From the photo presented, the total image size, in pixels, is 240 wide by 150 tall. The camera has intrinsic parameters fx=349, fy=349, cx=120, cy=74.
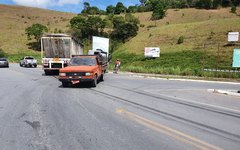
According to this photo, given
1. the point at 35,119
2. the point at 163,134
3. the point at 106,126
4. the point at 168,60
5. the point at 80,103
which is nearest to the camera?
the point at 163,134

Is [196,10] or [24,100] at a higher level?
[196,10]

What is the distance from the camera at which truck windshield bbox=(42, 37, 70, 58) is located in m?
29.3

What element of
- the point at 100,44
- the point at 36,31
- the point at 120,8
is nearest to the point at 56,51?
the point at 100,44

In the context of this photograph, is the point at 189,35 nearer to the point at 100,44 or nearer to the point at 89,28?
the point at 100,44

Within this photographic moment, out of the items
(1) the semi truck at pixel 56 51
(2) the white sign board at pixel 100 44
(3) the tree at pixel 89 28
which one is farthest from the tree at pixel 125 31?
(1) the semi truck at pixel 56 51

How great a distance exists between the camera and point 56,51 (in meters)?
29.6

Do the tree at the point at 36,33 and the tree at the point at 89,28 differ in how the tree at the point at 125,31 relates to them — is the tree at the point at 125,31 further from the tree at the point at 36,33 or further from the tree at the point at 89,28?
the tree at the point at 36,33

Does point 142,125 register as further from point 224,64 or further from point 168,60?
point 168,60

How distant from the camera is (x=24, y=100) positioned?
13258 mm

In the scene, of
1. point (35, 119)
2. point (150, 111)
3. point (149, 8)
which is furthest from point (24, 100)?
point (149, 8)

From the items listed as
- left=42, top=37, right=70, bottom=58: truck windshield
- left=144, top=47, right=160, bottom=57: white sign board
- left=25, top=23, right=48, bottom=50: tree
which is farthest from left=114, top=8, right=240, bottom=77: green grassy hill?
left=25, top=23, right=48, bottom=50: tree

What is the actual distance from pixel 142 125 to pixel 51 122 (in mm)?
2336

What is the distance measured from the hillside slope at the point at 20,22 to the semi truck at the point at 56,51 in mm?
56983

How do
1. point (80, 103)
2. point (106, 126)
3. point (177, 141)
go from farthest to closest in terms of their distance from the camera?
point (80, 103) → point (106, 126) → point (177, 141)
